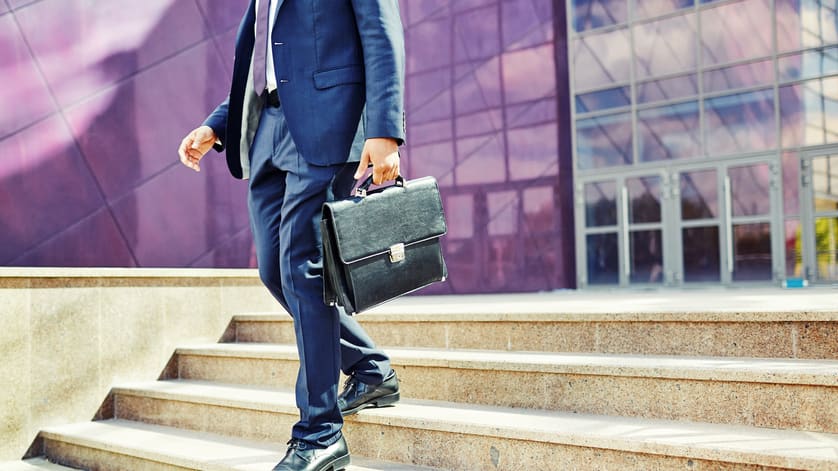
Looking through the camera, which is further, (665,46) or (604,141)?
(604,141)

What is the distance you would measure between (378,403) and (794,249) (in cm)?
959

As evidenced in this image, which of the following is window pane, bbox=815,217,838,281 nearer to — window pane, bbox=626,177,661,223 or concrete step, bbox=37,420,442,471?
window pane, bbox=626,177,661,223

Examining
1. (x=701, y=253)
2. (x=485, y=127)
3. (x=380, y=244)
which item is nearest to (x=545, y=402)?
(x=380, y=244)

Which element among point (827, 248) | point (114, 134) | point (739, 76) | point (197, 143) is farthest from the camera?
point (739, 76)

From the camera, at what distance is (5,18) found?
386cm

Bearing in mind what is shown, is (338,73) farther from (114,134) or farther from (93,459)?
(114,134)

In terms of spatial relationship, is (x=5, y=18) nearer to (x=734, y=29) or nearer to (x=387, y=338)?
(x=387, y=338)

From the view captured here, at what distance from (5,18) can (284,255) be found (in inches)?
121

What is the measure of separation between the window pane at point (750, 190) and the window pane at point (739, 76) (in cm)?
130

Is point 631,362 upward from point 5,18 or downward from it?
downward

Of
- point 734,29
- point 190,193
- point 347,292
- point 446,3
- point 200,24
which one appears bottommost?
point 347,292

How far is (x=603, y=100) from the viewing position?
1154 cm

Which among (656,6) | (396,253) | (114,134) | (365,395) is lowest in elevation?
(365,395)

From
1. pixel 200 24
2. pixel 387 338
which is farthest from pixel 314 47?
pixel 200 24
